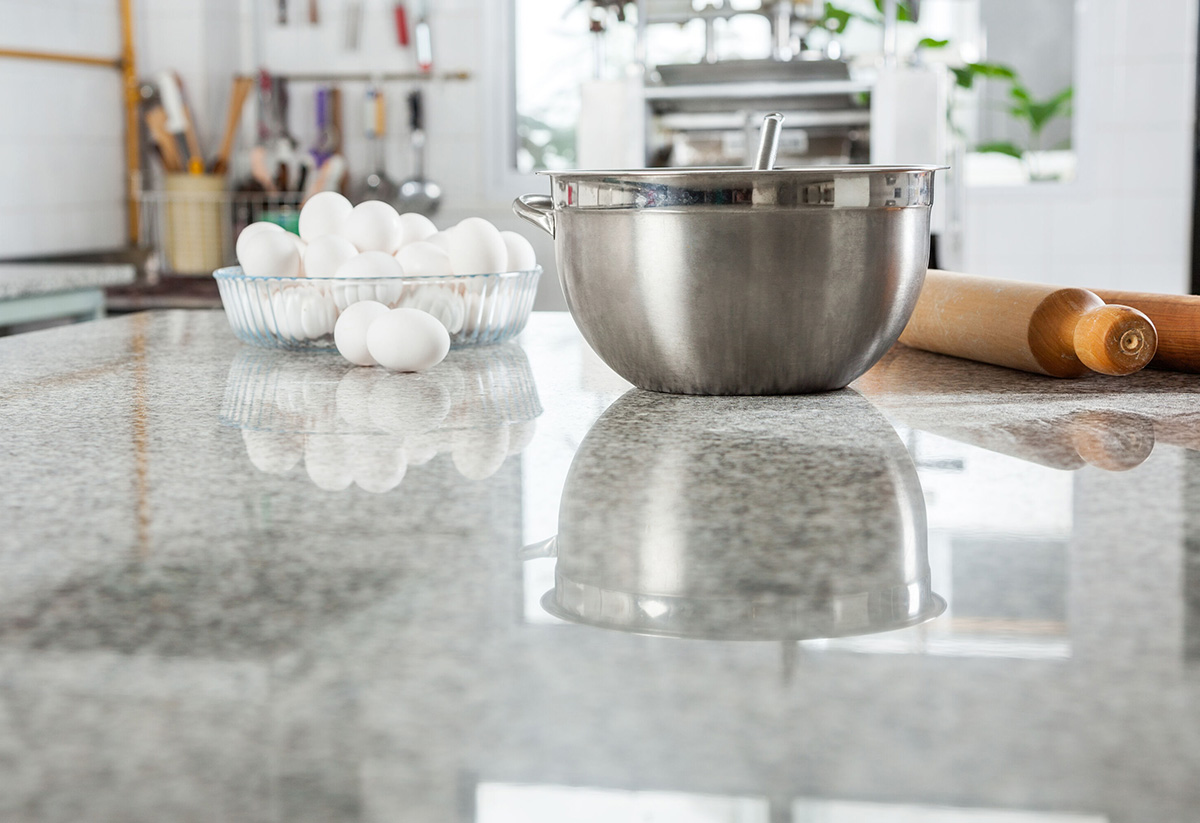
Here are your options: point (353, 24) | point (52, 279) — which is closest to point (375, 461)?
point (52, 279)

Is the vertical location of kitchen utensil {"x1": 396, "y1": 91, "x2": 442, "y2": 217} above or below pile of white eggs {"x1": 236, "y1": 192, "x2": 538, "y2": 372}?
above

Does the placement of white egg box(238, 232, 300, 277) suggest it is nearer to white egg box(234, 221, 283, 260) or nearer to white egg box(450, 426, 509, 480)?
white egg box(234, 221, 283, 260)

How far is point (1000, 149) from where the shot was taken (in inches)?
129

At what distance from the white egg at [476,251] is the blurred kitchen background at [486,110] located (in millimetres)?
1963

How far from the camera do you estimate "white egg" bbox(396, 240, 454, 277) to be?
889mm

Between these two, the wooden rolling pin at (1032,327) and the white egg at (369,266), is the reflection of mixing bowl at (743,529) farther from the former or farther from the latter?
the white egg at (369,266)

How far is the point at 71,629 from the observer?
31 centimetres

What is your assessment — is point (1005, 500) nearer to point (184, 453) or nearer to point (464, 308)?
point (184, 453)

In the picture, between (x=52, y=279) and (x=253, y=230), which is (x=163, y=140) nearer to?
(x=52, y=279)

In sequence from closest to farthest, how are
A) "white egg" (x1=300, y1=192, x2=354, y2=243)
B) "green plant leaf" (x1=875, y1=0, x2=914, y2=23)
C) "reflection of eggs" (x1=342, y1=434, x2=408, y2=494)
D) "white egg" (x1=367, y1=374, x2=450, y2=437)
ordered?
"reflection of eggs" (x1=342, y1=434, x2=408, y2=494) → "white egg" (x1=367, y1=374, x2=450, y2=437) → "white egg" (x1=300, y1=192, x2=354, y2=243) → "green plant leaf" (x1=875, y1=0, x2=914, y2=23)

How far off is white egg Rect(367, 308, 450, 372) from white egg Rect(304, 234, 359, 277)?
121 mm

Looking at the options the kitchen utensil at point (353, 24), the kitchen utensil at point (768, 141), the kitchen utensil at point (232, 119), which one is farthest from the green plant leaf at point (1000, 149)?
the kitchen utensil at point (768, 141)

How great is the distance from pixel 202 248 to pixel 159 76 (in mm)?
447

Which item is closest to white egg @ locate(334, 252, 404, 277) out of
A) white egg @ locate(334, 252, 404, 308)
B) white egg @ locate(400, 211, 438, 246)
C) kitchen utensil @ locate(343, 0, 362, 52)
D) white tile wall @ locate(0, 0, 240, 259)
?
white egg @ locate(334, 252, 404, 308)
